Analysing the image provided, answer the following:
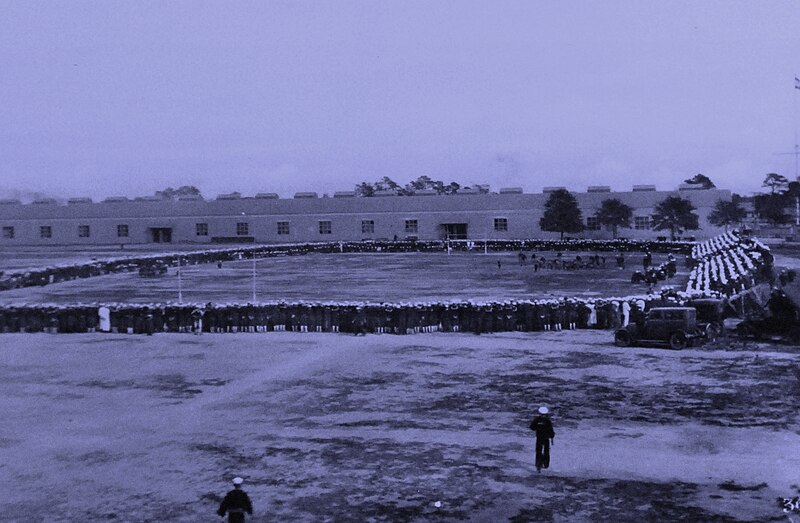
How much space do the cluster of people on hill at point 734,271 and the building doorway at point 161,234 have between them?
74547mm

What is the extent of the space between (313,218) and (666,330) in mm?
81215

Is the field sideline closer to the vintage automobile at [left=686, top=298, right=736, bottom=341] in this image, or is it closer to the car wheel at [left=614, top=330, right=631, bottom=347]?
the vintage automobile at [left=686, top=298, right=736, bottom=341]

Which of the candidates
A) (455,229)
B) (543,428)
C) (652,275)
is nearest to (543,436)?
(543,428)

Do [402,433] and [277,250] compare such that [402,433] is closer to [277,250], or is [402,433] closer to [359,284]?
[359,284]

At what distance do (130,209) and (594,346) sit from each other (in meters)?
93.3

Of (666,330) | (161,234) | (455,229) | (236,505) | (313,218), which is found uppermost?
(313,218)

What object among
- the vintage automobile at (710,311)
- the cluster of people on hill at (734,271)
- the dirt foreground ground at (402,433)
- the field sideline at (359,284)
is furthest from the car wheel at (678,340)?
the field sideline at (359,284)

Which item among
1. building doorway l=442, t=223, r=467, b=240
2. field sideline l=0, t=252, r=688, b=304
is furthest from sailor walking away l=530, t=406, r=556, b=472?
building doorway l=442, t=223, r=467, b=240

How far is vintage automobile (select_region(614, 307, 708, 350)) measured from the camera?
83.6 feet

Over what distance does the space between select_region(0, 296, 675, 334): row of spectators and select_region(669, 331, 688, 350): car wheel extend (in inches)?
132

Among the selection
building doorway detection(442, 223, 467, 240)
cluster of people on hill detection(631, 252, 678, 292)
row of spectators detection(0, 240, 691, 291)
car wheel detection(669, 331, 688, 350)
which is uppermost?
building doorway detection(442, 223, 467, 240)

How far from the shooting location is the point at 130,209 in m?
109

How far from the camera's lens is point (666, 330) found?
2567cm

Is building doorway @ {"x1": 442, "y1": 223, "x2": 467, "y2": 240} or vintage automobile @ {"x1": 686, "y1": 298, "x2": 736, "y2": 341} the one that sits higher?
building doorway @ {"x1": 442, "y1": 223, "x2": 467, "y2": 240}
